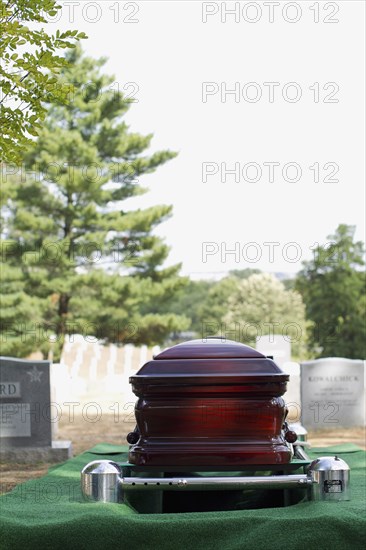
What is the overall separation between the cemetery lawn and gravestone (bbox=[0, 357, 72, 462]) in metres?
0.23

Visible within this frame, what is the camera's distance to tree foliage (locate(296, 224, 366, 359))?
2811 cm

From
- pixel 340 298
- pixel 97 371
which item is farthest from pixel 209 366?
pixel 340 298

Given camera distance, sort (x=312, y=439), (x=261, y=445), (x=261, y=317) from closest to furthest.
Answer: (x=261, y=445) → (x=312, y=439) → (x=261, y=317)

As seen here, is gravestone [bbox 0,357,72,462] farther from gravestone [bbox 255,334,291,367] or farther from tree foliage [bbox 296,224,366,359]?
tree foliage [bbox 296,224,366,359]

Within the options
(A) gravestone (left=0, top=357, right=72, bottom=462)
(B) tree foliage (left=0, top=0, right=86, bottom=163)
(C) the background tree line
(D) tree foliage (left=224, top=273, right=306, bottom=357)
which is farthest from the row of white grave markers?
(D) tree foliage (left=224, top=273, right=306, bottom=357)

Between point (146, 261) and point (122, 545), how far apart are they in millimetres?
20426

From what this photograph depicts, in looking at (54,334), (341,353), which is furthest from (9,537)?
(341,353)

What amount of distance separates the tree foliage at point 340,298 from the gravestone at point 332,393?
1423 cm

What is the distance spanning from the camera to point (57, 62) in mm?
6207

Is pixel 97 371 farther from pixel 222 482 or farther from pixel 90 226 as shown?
pixel 222 482

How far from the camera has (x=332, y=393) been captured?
525 inches

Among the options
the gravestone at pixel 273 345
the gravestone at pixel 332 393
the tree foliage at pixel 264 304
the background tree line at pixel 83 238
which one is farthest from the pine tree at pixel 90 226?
the tree foliage at pixel 264 304

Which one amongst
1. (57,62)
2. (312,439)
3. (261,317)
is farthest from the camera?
(261,317)

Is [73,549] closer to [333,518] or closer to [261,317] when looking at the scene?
[333,518]
